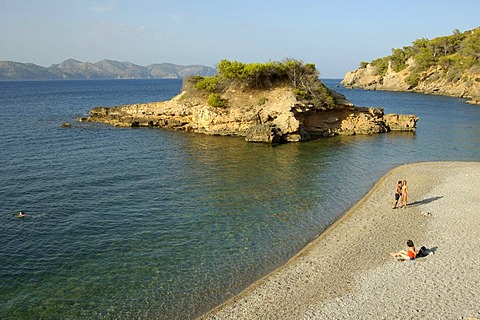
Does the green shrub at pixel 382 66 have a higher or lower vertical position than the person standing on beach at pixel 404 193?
higher

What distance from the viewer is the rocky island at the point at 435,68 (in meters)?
114

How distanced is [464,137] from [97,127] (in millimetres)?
51906

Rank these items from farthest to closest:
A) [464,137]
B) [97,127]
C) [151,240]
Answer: [97,127]
[464,137]
[151,240]

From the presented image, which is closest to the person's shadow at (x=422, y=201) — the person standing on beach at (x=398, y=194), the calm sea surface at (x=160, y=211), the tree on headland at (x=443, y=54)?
the person standing on beach at (x=398, y=194)

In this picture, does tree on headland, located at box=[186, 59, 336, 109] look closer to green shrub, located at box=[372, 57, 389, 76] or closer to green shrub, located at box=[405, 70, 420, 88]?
green shrub, located at box=[405, 70, 420, 88]

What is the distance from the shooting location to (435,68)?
133000 millimetres

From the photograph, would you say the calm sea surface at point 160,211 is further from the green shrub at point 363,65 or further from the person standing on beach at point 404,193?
the green shrub at point 363,65

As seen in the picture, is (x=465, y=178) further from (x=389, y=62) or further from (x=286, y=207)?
(x=389, y=62)

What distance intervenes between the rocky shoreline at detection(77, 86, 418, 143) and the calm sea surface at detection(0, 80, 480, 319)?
358 centimetres

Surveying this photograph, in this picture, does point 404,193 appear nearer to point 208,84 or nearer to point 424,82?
point 208,84

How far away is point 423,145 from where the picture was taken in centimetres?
4697

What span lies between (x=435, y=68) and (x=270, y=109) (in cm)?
10739

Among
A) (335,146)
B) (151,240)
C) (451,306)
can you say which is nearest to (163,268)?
(151,240)

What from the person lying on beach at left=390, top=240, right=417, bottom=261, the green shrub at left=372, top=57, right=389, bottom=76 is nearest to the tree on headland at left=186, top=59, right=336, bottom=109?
the person lying on beach at left=390, top=240, right=417, bottom=261
